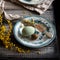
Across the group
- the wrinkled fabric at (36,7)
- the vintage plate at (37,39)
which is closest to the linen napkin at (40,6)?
the wrinkled fabric at (36,7)

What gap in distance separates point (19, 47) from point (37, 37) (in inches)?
4.4

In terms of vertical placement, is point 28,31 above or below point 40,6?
below

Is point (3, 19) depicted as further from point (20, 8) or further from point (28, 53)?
point (28, 53)

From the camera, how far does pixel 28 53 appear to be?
1251mm

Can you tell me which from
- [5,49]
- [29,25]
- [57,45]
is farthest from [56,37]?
[5,49]

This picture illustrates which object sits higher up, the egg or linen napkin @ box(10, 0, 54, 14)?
linen napkin @ box(10, 0, 54, 14)

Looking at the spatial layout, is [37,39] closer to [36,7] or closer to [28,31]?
[28,31]

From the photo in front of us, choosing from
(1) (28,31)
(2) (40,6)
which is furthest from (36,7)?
(1) (28,31)

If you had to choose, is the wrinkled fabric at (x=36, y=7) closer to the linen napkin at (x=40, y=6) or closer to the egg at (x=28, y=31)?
the linen napkin at (x=40, y=6)

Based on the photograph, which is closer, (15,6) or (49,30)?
(49,30)

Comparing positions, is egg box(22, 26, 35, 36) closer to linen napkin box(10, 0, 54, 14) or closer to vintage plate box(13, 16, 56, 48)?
vintage plate box(13, 16, 56, 48)

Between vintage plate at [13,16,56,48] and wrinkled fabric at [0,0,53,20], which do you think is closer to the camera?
vintage plate at [13,16,56,48]

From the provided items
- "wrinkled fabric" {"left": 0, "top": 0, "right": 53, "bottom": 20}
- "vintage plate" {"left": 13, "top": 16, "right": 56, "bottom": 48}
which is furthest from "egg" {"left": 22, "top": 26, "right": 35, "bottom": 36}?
"wrinkled fabric" {"left": 0, "top": 0, "right": 53, "bottom": 20}

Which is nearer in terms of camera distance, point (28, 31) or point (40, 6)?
point (28, 31)
